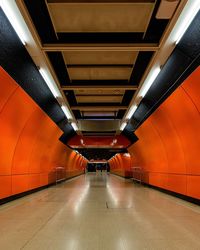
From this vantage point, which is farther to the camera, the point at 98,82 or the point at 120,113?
the point at 120,113

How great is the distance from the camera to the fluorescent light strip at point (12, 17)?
12.3 feet

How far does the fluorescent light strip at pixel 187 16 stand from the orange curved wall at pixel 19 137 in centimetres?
378

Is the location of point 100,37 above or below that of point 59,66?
below

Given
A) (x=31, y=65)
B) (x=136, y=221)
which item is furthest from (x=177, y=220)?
(x=31, y=65)

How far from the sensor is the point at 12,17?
4105 millimetres

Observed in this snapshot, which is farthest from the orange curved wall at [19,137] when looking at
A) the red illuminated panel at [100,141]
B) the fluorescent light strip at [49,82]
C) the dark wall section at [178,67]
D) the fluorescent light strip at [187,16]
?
the red illuminated panel at [100,141]

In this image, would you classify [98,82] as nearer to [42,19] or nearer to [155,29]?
[155,29]

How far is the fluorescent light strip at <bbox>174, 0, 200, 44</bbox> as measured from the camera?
386cm

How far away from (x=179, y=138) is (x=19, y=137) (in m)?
5.69

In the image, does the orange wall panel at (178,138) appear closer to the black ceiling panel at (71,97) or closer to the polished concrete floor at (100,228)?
the polished concrete floor at (100,228)

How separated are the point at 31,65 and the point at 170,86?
4.07 metres

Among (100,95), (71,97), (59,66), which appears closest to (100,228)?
(59,66)

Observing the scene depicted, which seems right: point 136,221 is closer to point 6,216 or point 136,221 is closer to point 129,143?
point 6,216

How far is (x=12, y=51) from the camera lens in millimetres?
5281
